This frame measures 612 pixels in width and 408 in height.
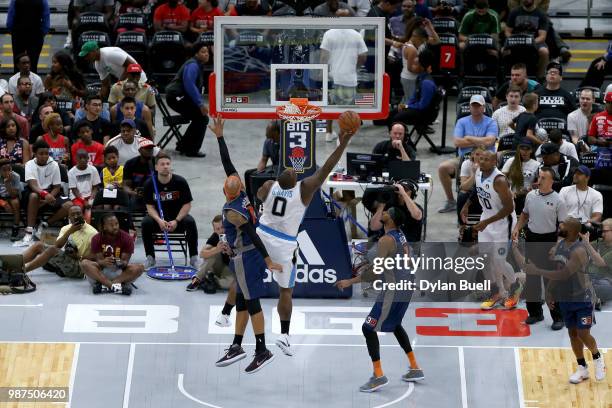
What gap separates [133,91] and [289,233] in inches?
243

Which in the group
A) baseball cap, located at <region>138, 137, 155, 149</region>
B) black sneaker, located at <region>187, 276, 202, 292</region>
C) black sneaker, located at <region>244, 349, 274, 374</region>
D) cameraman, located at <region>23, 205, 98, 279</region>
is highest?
baseball cap, located at <region>138, 137, 155, 149</region>

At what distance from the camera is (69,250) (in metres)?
17.5

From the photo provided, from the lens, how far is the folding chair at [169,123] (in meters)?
20.7

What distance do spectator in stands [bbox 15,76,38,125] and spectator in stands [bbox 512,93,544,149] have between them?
629 centimetres

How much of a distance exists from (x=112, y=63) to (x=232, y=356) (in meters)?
7.03

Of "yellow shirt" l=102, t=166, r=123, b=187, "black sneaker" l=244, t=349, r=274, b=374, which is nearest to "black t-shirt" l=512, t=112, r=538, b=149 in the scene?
"yellow shirt" l=102, t=166, r=123, b=187

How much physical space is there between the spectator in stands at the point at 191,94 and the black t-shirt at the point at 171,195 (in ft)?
9.26

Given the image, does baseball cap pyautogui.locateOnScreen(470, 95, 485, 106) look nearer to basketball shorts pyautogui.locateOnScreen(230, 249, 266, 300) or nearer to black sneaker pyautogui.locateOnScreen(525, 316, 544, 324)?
black sneaker pyautogui.locateOnScreen(525, 316, 544, 324)

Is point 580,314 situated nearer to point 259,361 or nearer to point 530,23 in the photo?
point 259,361

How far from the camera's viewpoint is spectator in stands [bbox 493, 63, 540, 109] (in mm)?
19766

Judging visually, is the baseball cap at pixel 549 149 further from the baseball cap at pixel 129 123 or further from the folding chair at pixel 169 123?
the folding chair at pixel 169 123

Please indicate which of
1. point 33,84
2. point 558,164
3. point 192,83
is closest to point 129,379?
point 558,164

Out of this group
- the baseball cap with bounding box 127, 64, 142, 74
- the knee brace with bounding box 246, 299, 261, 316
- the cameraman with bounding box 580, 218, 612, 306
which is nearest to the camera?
the knee brace with bounding box 246, 299, 261, 316

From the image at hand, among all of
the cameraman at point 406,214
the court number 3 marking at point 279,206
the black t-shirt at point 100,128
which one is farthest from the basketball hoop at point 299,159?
the black t-shirt at point 100,128
